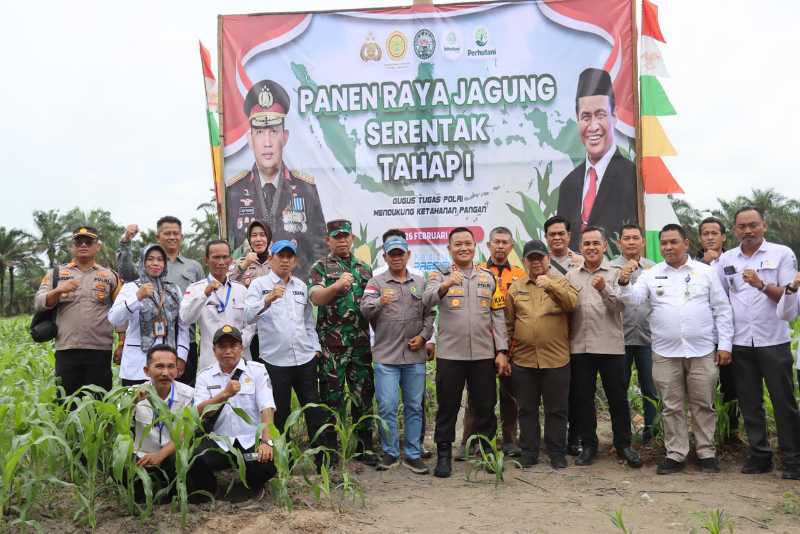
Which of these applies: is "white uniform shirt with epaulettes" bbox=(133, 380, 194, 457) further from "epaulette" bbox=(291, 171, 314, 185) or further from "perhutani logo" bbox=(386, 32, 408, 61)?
"perhutani logo" bbox=(386, 32, 408, 61)

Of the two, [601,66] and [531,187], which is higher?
[601,66]

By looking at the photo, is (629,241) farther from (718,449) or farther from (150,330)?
(150,330)

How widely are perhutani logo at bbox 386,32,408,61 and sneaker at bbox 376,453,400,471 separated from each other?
4132mm

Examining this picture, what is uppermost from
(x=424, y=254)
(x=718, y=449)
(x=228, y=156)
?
(x=228, y=156)

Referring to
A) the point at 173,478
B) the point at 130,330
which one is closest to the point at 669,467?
the point at 173,478

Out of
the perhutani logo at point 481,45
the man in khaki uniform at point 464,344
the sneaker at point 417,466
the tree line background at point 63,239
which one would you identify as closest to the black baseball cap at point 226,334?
the man in khaki uniform at point 464,344

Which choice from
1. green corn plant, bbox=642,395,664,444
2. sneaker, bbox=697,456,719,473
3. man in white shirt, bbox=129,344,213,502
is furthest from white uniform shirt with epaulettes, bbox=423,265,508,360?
man in white shirt, bbox=129,344,213,502

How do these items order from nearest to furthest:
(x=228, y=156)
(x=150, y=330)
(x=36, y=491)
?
(x=36, y=491), (x=150, y=330), (x=228, y=156)

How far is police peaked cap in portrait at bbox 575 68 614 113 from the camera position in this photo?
666 cm

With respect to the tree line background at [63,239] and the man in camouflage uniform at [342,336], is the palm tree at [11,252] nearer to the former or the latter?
the tree line background at [63,239]

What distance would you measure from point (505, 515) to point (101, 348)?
284cm

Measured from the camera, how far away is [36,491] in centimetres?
325

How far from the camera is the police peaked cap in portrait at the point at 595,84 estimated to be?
666cm

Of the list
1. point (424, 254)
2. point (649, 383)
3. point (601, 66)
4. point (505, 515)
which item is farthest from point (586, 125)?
point (505, 515)
